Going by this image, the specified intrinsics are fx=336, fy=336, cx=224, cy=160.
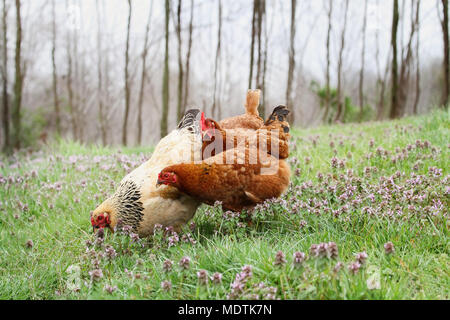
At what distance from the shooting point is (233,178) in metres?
2.92

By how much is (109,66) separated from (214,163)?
655 inches

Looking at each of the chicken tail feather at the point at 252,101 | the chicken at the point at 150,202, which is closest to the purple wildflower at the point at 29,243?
the chicken at the point at 150,202

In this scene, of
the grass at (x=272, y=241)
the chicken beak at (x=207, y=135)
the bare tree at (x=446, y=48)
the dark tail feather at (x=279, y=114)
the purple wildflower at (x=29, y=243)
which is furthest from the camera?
the bare tree at (x=446, y=48)

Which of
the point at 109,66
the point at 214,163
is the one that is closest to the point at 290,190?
the point at 214,163

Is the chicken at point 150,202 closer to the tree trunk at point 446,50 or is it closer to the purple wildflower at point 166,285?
the purple wildflower at point 166,285

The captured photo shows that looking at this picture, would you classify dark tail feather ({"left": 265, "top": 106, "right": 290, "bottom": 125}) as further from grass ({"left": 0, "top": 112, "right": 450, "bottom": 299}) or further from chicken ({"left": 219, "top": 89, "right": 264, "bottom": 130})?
grass ({"left": 0, "top": 112, "right": 450, "bottom": 299})

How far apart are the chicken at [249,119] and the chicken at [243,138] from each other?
6.7 inches

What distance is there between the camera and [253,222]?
3.15 m

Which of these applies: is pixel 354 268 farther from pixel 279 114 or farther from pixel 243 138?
pixel 279 114

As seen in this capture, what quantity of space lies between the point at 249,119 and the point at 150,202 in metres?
1.62

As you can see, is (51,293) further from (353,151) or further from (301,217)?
(353,151)

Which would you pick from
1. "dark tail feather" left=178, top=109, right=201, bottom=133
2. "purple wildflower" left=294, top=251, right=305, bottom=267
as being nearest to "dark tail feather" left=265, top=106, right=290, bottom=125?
"dark tail feather" left=178, top=109, right=201, bottom=133

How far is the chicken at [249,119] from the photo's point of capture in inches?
154

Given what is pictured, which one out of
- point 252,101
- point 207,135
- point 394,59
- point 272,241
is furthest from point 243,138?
point 394,59
